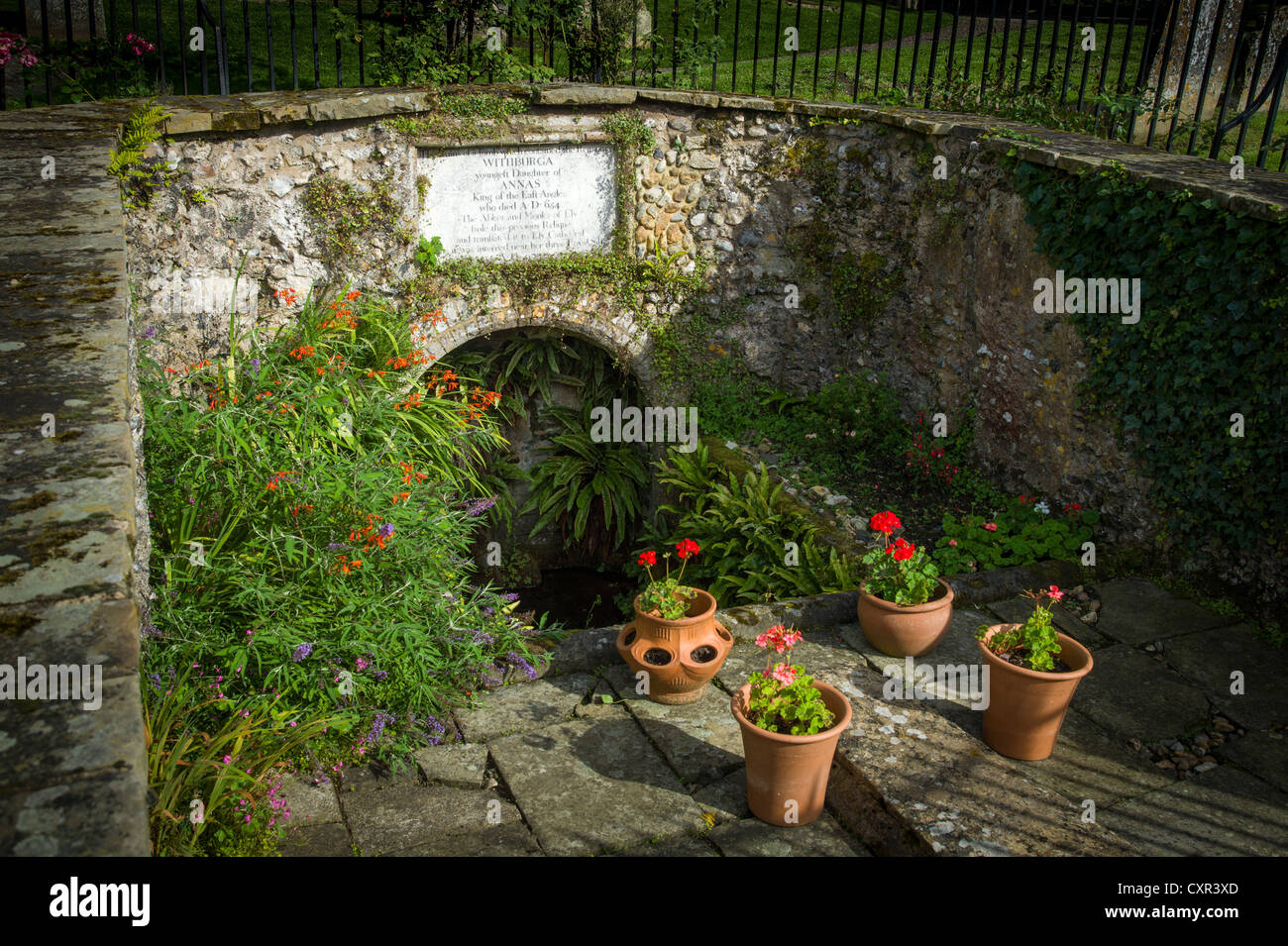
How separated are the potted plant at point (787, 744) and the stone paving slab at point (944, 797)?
244mm

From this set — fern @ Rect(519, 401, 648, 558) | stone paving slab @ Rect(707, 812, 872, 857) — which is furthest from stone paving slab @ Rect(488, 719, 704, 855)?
fern @ Rect(519, 401, 648, 558)

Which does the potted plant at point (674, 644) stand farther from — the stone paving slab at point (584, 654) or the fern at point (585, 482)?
the fern at point (585, 482)

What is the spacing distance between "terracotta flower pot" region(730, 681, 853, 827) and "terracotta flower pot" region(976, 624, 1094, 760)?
31.8 inches

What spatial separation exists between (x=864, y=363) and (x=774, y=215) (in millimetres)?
1421

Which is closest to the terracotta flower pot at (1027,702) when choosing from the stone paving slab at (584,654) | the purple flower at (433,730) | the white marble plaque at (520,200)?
the stone paving slab at (584,654)

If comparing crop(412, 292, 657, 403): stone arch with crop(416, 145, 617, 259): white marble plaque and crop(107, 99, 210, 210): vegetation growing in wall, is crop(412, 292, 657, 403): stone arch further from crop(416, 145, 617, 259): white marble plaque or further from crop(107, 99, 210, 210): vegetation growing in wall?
crop(107, 99, 210, 210): vegetation growing in wall

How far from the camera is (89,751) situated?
5.23ft

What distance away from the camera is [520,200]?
7387 mm

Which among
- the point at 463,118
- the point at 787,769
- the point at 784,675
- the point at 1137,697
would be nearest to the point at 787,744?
the point at 787,769

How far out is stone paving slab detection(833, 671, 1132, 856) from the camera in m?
3.65

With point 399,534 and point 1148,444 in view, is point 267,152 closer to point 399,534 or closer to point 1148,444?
point 399,534

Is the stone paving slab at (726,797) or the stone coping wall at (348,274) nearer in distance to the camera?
the stone coping wall at (348,274)

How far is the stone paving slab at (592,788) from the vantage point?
3.83 metres

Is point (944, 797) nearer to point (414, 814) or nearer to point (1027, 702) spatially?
point (1027, 702)
